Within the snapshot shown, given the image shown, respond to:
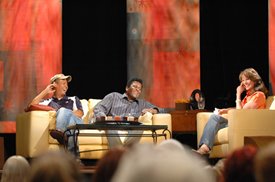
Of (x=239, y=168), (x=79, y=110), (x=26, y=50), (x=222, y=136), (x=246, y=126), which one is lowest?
(x=222, y=136)

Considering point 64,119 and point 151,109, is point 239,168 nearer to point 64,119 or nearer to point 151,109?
point 64,119

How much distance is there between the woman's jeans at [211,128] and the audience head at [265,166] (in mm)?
4962

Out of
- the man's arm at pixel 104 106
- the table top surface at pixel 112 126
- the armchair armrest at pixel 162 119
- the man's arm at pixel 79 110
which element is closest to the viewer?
the table top surface at pixel 112 126

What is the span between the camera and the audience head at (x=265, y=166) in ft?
5.19

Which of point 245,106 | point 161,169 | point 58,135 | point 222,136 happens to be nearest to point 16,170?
point 161,169

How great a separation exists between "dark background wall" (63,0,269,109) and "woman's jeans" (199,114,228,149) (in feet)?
5.64

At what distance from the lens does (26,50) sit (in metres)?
7.95

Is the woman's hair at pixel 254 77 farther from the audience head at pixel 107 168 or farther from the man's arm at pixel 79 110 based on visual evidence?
the audience head at pixel 107 168

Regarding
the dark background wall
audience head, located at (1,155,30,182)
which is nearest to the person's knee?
the dark background wall

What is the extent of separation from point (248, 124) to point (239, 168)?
4.63 m

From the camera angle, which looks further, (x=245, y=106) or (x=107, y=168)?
(x=245, y=106)

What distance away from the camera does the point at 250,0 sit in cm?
860

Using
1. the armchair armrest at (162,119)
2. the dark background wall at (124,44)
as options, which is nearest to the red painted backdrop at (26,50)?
the dark background wall at (124,44)

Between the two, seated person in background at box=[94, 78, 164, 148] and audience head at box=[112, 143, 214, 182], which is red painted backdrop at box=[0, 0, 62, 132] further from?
audience head at box=[112, 143, 214, 182]
